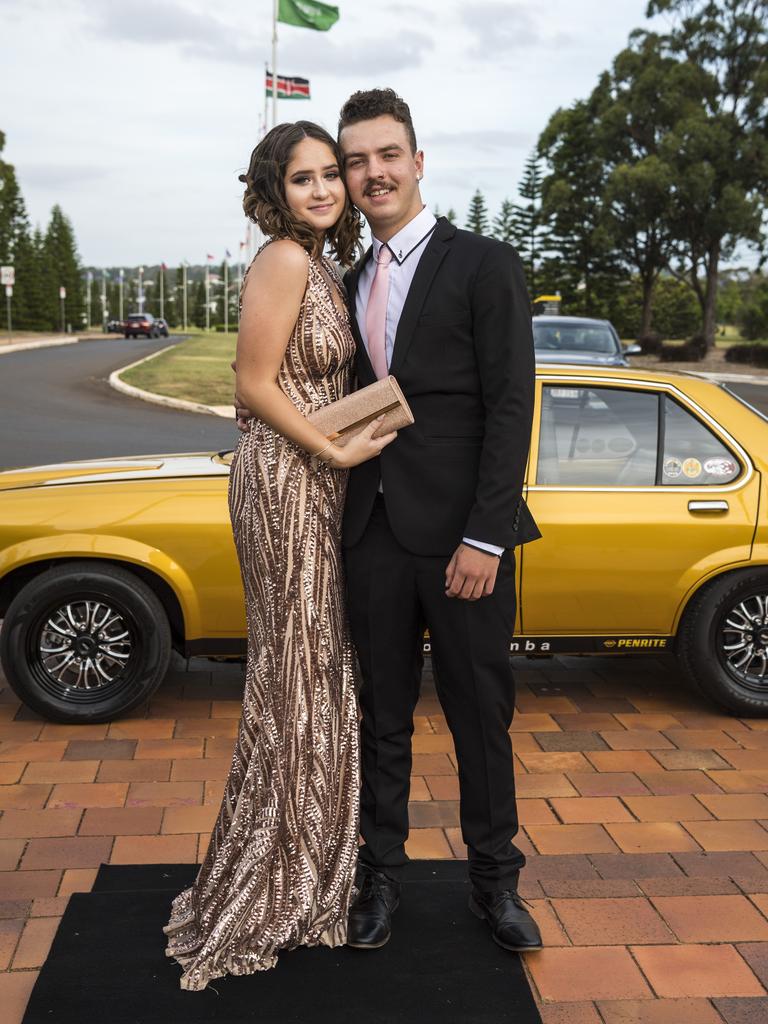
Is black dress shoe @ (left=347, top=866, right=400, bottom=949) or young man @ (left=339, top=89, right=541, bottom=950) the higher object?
young man @ (left=339, top=89, right=541, bottom=950)

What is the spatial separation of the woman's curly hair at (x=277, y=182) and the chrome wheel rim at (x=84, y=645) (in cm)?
220

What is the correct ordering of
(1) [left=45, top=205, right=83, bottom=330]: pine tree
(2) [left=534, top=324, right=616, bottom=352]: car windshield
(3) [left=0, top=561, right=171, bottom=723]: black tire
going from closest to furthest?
(3) [left=0, top=561, right=171, bottom=723]: black tire, (2) [left=534, top=324, right=616, bottom=352]: car windshield, (1) [left=45, top=205, right=83, bottom=330]: pine tree

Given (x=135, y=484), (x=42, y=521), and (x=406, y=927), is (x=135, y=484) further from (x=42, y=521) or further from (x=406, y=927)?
(x=406, y=927)

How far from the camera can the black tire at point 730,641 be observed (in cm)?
453

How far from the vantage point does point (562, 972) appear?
2.72 meters

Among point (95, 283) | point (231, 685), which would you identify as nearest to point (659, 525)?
point (231, 685)

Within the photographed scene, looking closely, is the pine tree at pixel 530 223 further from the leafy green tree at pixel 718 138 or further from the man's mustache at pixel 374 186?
the man's mustache at pixel 374 186

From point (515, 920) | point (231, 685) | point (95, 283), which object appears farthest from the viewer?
point (95, 283)

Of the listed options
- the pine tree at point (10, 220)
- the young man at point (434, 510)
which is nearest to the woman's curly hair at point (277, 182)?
the young man at point (434, 510)

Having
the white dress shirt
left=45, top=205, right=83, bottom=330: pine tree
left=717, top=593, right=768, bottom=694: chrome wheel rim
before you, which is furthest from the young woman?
left=45, top=205, right=83, bottom=330: pine tree

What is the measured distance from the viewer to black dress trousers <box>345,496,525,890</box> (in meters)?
2.81

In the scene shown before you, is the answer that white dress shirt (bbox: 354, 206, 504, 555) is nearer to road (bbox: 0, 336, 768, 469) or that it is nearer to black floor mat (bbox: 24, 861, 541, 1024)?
black floor mat (bbox: 24, 861, 541, 1024)

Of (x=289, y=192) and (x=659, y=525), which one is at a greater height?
(x=289, y=192)

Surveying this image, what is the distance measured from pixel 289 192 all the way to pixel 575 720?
9.11 feet
